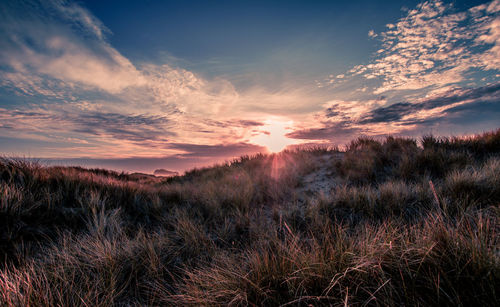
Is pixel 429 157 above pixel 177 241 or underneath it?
above

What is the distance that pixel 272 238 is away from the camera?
3.13 m

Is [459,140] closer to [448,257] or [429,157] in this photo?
[429,157]

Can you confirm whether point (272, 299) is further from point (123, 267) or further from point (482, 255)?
point (123, 267)

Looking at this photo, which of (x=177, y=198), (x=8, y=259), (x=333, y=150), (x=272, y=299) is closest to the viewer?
(x=272, y=299)

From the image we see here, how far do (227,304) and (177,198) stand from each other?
513 centimetres

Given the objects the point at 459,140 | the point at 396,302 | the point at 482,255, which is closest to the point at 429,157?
the point at 459,140

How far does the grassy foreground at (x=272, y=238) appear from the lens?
6.18 ft

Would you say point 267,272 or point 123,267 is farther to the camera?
point 123,267

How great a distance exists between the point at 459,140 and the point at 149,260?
11555 millimetres

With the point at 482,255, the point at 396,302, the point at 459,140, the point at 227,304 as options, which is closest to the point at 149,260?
the point at 227,304

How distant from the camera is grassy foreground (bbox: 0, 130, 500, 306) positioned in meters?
1.88

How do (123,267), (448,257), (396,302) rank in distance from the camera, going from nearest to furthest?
(396,302) < (448,257) < (123,267)

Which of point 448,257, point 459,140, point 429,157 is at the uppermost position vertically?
point 459,140

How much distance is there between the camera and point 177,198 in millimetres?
6613
